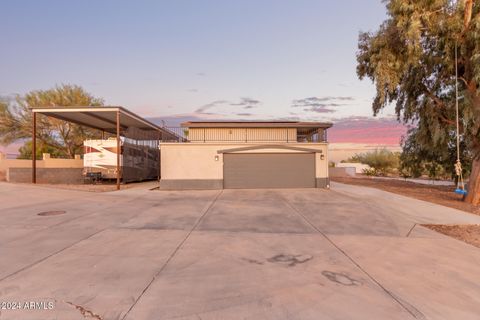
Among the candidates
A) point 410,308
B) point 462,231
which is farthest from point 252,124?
point 410,308

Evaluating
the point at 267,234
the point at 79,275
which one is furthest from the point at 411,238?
the point at 79,275

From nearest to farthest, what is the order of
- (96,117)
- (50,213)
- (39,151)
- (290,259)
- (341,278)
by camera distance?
(341,278)
(290,259)
(50,213)
(96,117)
(39,151)

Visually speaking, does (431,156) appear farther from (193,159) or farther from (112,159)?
(112,159)

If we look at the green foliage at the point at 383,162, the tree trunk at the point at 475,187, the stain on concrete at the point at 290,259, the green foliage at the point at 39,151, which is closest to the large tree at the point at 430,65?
the tree trunk at the point at 475,187

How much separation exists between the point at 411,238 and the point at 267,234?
3.86 meters

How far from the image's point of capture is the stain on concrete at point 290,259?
590 cm

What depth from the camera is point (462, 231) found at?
360 inches

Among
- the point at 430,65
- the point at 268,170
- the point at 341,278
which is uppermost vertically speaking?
the point at 430,65

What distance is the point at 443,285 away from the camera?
197 inches

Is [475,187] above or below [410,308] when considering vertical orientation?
above

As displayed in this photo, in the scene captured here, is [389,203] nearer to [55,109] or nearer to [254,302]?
[254,302]

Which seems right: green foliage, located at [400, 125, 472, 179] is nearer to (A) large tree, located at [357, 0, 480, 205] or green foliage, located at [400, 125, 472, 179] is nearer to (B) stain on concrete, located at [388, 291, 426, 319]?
(A) large tree, located at [357, 0, 480, 205]

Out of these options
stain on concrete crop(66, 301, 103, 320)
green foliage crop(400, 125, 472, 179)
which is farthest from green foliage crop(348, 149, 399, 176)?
stain on concrete crop(66, 301, 103, 320)

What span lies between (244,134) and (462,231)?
1539 centimetres
